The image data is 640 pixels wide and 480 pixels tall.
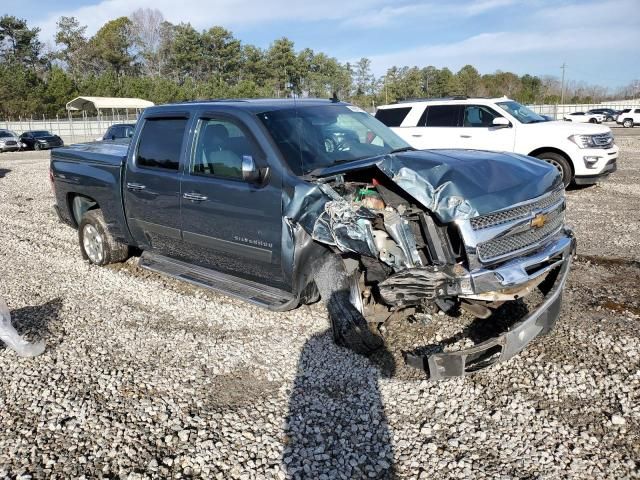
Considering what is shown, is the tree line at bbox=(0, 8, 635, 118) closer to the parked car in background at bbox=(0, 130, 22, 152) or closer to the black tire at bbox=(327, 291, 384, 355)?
the parked car in background at bbox=(0, 130, 22, 152)

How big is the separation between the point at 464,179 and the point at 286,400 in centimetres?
192

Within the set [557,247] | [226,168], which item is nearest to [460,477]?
[557,247]

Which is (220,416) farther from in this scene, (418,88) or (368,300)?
(418,88)

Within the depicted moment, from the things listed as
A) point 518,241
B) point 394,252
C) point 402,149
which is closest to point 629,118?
point 402,149

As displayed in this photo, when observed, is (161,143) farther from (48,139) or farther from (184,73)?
(184,73)

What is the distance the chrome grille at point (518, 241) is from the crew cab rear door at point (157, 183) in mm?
2865

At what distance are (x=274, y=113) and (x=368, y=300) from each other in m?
1.83

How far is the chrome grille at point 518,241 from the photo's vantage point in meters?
3.65

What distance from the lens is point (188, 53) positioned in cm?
7200

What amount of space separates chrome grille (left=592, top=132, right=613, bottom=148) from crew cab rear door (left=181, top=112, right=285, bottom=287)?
28.1 ft

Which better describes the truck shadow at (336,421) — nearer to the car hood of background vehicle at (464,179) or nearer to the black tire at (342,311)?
the black tire at (342,311)

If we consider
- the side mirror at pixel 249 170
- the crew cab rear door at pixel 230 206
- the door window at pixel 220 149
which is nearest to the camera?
the side mirror at pixel 249 170

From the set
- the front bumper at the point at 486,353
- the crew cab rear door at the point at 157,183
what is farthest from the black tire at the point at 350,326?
the crew cab rear door at the point at 157,183

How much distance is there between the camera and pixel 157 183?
529cm
